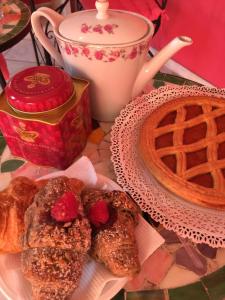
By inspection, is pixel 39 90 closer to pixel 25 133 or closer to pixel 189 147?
pixel 25 133

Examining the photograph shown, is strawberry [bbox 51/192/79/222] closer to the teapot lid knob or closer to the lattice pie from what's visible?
the lattice pie

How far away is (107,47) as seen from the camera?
0.55m

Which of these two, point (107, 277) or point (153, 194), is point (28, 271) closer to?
point (107, 277)

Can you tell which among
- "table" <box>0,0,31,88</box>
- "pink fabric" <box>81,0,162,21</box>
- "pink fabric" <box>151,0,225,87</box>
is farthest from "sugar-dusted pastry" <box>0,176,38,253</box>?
"pink fabric" <box>151,0,225,87</box>

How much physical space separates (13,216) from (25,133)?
17 centimetres

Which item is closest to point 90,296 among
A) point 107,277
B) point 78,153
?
point 107,277

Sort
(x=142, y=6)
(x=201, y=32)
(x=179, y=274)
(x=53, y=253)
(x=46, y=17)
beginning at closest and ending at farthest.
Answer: (x=53, y=253) < (x=179, y=274) < (x=46, y=17) < (x=142, y=6) < (x=201, y=32)

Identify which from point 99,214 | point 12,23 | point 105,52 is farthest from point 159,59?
point 12,23

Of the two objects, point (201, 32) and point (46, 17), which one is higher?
point (46, 17)

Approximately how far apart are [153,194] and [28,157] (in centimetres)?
27

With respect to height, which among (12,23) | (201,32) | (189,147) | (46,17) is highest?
(46,17)

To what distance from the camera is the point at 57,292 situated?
15.4 inches

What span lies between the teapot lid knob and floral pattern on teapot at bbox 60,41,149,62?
0.08 meters

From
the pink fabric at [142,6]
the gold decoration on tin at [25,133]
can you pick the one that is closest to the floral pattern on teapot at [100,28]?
the gold decoration on tin at [25,133]
